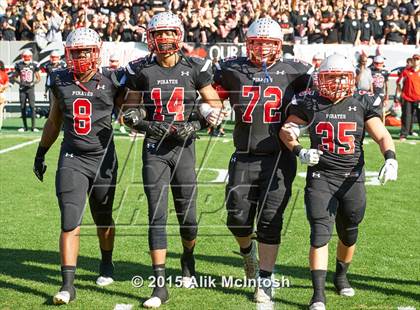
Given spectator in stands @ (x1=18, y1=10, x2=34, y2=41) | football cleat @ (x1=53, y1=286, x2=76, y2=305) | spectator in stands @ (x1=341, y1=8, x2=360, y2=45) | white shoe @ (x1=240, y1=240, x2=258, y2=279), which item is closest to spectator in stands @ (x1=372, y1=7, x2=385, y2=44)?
spectator in stands @ (x1=341, y1=8, x2=360, y2=45)

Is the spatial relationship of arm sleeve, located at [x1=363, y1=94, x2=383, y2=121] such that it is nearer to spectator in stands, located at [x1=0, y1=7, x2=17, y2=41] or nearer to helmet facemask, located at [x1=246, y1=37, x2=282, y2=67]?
helmet facemask, located at [x1=246, y1=37, x2=282, y2=67]

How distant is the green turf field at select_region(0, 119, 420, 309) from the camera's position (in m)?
5.46

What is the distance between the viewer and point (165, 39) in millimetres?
5449

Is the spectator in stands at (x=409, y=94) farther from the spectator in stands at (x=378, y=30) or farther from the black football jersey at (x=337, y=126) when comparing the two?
the black football jersey at (x=337, y=126)

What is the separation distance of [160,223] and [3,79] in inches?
427

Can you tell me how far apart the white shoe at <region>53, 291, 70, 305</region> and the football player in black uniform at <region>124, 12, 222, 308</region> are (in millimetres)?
602

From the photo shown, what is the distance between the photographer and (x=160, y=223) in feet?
17.7

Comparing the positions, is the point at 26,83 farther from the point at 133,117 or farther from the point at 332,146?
the point at 332,146

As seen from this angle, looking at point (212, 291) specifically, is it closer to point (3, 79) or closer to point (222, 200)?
point (222, 200)

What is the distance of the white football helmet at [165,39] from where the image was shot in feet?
17.9

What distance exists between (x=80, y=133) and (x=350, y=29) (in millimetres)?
14772

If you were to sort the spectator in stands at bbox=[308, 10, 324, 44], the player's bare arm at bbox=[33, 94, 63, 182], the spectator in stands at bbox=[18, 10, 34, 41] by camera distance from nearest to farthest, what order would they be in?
the player's bare arm at bbox=[33, 94, 63, 182] → the spectator in stands at bbox=[308, 10, 324, 44] → the spectator in stands at bbox=[18, 10, 34, 41]

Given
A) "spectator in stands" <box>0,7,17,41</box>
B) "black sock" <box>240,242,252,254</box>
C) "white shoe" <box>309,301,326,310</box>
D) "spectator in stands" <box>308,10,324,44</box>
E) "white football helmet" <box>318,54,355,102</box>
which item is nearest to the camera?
"white shoe" <box>309,301,326,310</box>

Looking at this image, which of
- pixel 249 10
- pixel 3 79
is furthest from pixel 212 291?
pixel 249 10
